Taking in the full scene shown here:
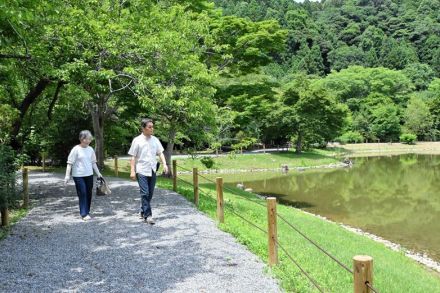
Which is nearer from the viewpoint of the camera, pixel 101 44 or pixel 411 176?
pixel 101 44

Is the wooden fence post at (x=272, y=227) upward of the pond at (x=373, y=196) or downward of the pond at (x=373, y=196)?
upward

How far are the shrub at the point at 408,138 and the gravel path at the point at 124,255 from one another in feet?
214

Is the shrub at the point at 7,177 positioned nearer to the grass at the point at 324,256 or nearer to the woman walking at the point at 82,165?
the woman walking at the point at 82,165

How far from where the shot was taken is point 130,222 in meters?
9.13

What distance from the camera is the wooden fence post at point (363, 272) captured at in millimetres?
3539

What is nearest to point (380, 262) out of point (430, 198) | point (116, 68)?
point (116, 68)

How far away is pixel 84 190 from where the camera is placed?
29.7 ft

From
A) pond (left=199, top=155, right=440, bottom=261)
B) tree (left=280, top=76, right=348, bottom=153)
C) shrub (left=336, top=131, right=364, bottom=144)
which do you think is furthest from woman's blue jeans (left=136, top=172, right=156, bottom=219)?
shrub (left=336, top=131, right=364, bottom=144)

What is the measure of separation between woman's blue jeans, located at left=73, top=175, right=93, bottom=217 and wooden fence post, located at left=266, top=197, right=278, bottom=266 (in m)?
4.37

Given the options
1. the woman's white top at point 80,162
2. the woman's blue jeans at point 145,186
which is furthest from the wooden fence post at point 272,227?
the woman's white top at point 80,162

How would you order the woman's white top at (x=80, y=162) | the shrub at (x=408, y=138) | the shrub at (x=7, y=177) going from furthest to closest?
the shrub at (x=408, y=138), the woman's white top at (x=80, y=162), the shrub at (x=7, y=177)

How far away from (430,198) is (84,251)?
2005 cm

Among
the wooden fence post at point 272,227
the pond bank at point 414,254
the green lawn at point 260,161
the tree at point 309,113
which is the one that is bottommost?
the pond bank at point 414,254

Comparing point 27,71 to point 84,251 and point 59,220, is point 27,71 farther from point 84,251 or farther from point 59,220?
point 84,251
